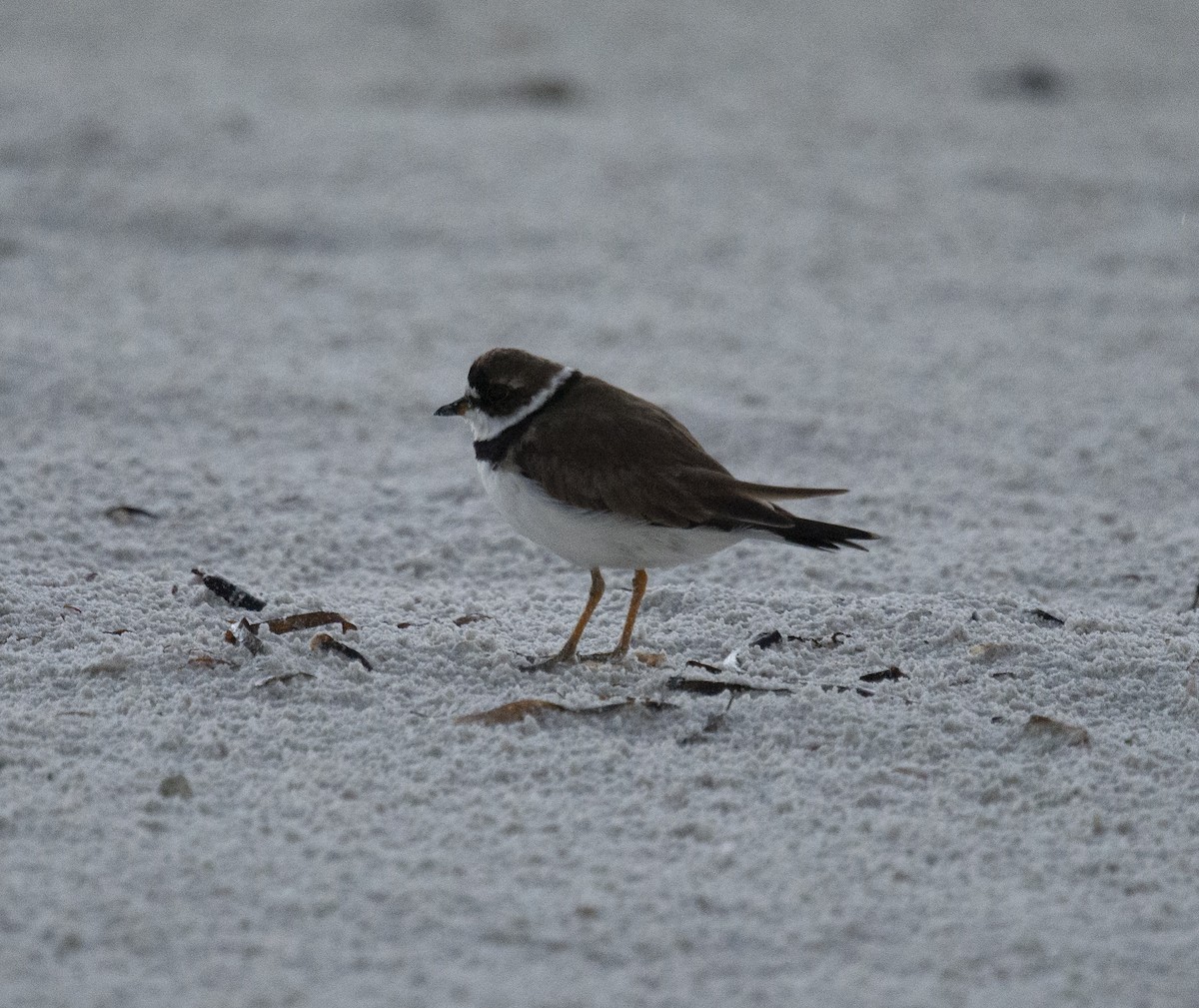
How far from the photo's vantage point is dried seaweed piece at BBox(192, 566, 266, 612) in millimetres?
4148

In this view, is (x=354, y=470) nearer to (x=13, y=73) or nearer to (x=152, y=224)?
(x=152, y=224)

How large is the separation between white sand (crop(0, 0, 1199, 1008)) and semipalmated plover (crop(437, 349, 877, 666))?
0.31 m

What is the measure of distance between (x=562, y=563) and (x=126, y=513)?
1376 mm

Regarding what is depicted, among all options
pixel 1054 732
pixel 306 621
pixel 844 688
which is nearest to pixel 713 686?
pixel 844 688

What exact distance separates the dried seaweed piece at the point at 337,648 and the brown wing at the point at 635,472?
595 mm

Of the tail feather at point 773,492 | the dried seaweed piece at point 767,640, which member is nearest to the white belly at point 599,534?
the tail feather at point 773,492

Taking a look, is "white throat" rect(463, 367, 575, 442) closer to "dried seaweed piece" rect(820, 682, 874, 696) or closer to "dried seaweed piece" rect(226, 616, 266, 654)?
"dried seaweed piece" rect(226, 616, 266, 654)

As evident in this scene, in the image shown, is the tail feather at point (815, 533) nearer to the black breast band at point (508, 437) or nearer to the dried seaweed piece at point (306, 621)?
the black breast band at point (508, 437)

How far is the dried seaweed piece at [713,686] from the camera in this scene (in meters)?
3.65

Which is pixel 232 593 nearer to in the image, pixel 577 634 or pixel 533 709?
pixel 577 634

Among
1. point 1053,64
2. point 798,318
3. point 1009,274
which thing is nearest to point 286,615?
point 798,318

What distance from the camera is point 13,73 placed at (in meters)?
10.1

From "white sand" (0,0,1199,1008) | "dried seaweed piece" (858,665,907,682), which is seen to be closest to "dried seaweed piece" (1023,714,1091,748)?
"white sand" (0,0,1199,1008)

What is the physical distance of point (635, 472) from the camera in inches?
148
